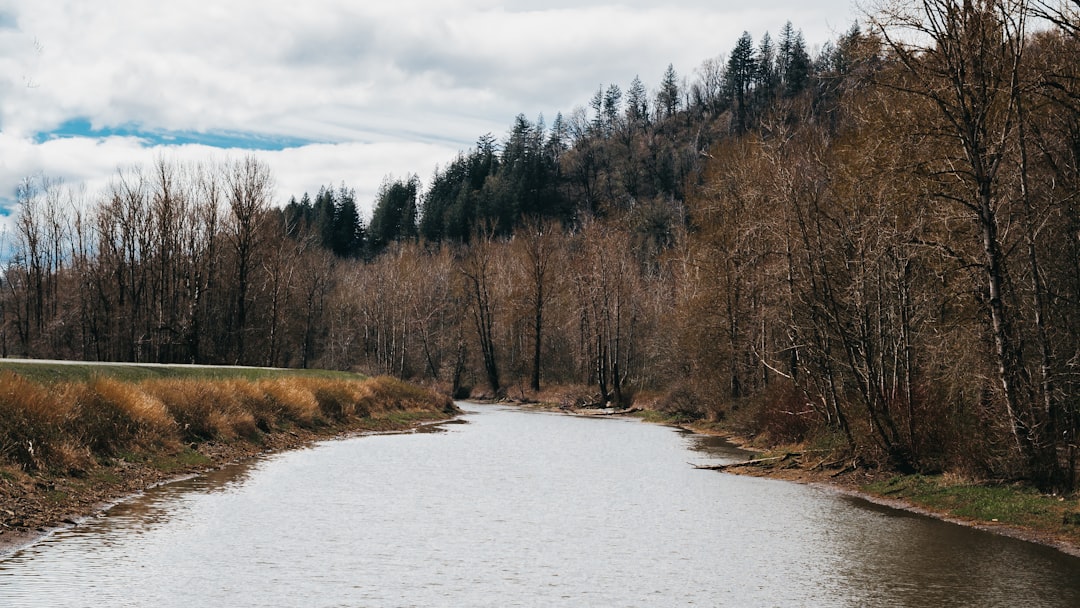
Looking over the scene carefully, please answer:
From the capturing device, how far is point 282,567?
40.3 ft

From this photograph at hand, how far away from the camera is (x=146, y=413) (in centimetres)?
2266

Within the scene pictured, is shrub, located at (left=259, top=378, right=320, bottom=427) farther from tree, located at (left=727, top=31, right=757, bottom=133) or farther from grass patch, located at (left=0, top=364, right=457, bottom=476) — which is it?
tree, located at (left=727, top=31, right=757, bottom=133)

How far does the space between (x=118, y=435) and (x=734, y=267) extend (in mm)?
29949

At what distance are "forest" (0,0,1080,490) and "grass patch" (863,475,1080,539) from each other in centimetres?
58

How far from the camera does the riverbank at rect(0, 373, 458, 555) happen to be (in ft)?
51.4

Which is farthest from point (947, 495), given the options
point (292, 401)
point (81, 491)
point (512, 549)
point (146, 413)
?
point (292, 401)

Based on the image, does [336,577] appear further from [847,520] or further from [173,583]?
[847,520]

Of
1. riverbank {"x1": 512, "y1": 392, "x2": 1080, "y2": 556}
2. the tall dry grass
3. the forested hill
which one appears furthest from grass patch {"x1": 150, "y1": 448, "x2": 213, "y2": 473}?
the forested hill

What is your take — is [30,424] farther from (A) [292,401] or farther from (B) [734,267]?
(B) [734,267]

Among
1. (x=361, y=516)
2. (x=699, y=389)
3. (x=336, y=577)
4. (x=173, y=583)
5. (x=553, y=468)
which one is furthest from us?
(x=699, y=389)

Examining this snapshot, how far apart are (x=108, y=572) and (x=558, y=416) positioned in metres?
44.6

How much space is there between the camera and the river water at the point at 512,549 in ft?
36.7

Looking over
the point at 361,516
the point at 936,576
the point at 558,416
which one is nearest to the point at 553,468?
the point at 361,516

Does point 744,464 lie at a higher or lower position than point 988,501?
lower
